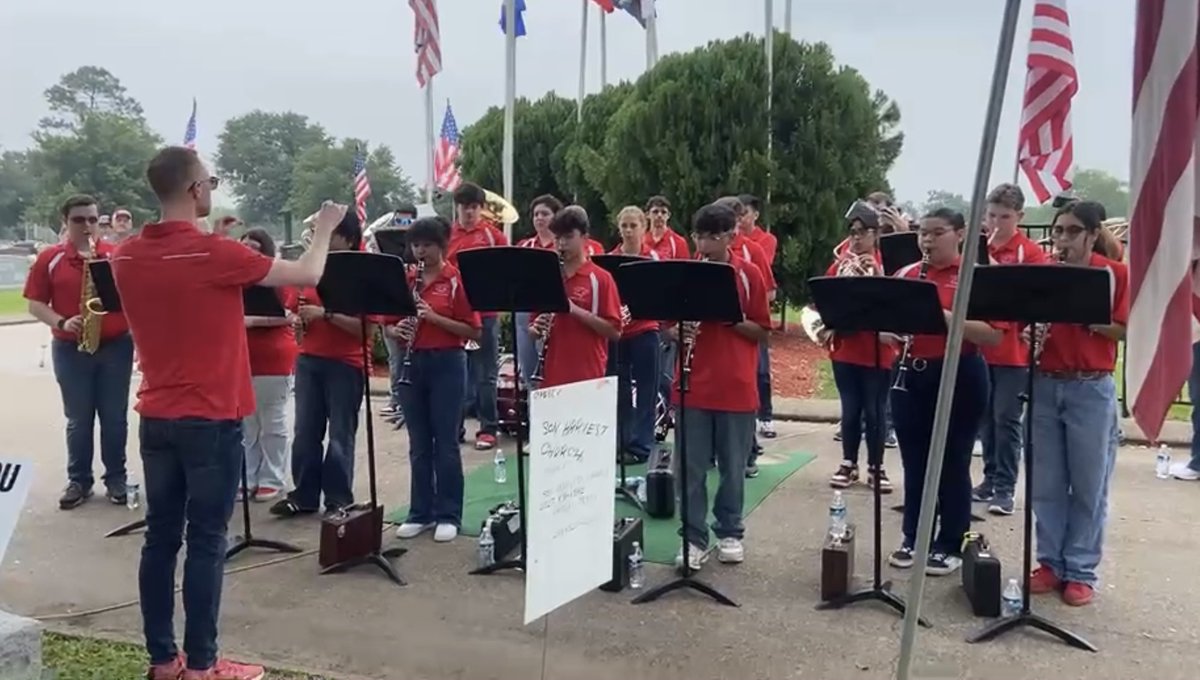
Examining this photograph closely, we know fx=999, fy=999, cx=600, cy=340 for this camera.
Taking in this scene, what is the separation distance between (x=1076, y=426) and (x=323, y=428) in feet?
15.0

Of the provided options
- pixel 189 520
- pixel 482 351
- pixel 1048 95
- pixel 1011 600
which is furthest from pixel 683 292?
pixel 1048 95

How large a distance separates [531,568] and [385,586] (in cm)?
231

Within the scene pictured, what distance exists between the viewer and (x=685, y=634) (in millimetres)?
4848

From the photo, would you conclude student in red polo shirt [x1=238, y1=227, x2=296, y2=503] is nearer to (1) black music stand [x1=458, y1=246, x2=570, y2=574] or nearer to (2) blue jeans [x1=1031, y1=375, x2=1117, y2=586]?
(1) black music stand [x1=458, y1=246, x2=570, y2=574]

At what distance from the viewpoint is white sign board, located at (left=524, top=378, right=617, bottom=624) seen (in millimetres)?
3545

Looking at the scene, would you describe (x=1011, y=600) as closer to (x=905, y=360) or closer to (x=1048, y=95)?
(x=905, y=360)

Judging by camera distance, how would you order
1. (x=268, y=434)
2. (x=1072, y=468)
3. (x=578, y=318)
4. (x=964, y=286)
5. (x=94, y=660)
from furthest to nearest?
(x=268, y=434)
(x=578, y=318)
(x=1072, y=468)
(x=94, y=660)
(x=964, y=286)

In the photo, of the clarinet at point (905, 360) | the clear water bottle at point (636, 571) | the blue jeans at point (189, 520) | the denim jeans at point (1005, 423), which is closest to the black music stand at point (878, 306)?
the clarinet at point (905, 360)

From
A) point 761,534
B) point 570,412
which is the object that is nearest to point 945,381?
point 570,412

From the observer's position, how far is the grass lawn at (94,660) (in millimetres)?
4332

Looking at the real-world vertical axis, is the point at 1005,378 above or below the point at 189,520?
above

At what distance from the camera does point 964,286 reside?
3.03 m

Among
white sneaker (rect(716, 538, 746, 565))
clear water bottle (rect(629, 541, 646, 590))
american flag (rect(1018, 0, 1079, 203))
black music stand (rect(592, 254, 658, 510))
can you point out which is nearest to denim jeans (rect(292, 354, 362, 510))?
black music stand (rect(592, 254, 658, 510))

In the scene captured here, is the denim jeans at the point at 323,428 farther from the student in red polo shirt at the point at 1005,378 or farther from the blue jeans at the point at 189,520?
the student in red polo shirt at the point at 1005,378
